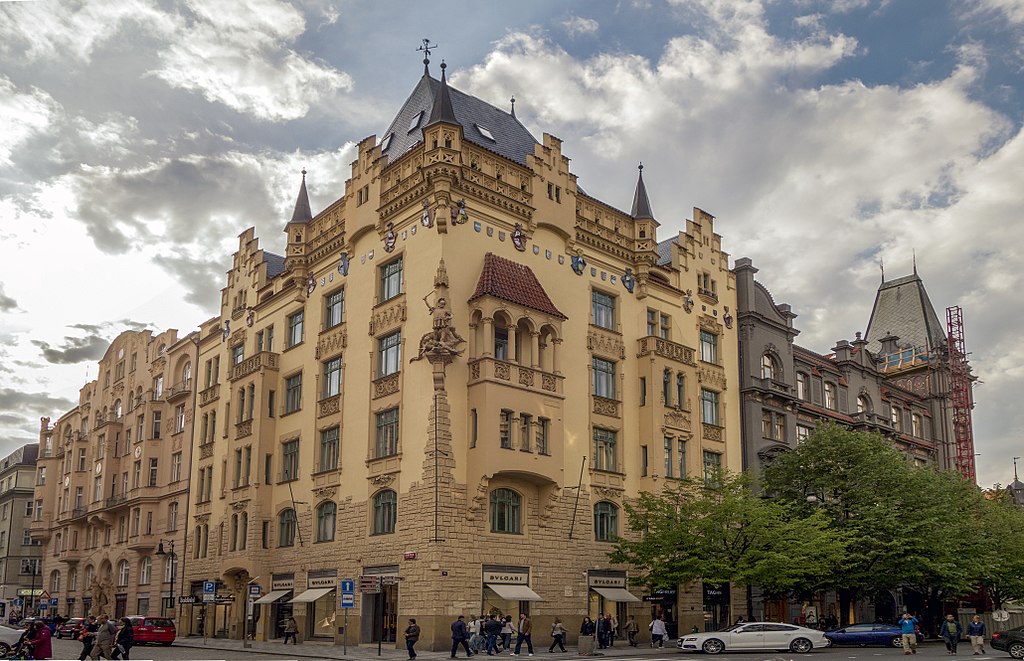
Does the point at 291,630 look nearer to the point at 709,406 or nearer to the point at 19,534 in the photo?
the point at 709,406

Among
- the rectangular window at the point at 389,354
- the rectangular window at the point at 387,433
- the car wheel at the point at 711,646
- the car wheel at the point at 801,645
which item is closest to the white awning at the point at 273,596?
the rectangular window at the point at 387,433

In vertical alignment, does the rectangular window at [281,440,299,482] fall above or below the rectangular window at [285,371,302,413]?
below

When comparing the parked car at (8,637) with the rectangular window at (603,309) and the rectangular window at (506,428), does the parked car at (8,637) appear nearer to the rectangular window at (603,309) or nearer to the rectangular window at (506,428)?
the rectangular window at (506,428)

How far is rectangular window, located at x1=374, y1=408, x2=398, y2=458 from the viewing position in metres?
42.7

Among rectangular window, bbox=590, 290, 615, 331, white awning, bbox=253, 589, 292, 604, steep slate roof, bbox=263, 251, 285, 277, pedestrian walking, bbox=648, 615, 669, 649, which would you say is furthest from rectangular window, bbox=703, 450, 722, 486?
steep slate roof, bbox=263, 251, 285, 277

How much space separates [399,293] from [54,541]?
173 feet

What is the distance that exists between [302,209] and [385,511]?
60.9 ft

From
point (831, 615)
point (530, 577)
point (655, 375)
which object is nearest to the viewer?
point (530, 577)

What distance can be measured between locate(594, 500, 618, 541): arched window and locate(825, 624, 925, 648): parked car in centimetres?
1022

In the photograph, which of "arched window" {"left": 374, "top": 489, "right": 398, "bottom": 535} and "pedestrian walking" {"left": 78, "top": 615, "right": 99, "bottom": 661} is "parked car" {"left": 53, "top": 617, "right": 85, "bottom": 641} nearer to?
"arched window" {"left": 374, "top": 489, "right": 398, "bottom": 535}

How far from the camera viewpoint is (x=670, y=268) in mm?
53406

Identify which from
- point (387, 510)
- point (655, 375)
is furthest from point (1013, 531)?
point (387, 510)

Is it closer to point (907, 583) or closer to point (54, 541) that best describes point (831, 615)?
point (907, 583)

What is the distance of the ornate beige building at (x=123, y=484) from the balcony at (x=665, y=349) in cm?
2854
